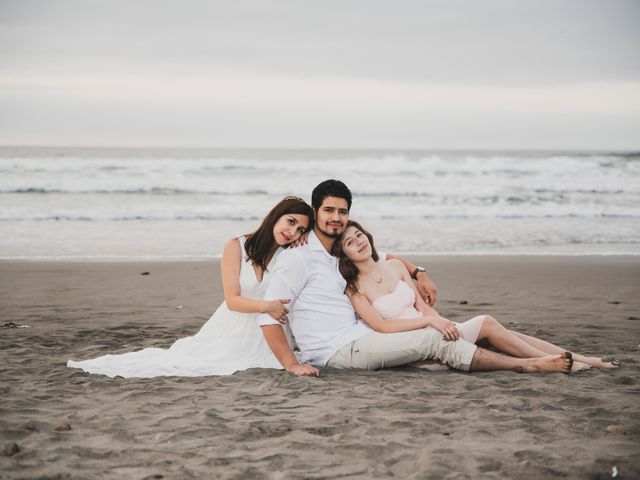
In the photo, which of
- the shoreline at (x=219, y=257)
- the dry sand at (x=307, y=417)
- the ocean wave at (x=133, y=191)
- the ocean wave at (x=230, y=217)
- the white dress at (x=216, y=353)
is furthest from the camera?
the ocean wave at (x=133, y=191)

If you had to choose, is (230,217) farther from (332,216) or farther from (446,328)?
(446,328)

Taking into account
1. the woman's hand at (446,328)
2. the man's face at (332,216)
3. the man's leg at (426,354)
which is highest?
the man's face at (332,216)

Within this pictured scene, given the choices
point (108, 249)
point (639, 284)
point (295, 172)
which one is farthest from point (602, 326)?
point (295, 172)

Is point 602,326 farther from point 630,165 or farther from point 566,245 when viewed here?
point 630,165

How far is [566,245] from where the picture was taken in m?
14.5

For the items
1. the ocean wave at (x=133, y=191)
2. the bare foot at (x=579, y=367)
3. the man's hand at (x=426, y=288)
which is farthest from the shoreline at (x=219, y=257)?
the ocean wave at (x=133, y=191)

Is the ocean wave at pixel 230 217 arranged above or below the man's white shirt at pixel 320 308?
above

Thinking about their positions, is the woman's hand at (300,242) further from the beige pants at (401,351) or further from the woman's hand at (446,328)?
the woman's hand at (446,328)

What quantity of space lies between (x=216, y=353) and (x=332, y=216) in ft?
4.57

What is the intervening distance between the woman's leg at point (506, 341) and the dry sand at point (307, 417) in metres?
0.30

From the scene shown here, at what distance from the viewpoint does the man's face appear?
5219 millimetres

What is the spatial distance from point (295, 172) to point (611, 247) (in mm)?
17477

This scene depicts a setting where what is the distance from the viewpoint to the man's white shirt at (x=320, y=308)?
538cm

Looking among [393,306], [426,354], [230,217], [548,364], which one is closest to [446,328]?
Result: [426,354]
